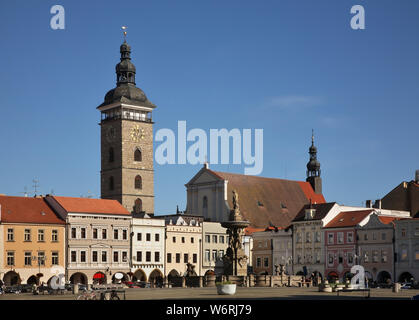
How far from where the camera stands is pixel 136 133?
116 meters

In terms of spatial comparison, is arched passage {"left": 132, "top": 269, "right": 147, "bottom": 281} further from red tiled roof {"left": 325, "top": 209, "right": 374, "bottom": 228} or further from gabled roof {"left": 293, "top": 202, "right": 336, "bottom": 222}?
red tiled roof {"left": 325, "top": 209, "right": 374, "bottom": 228}

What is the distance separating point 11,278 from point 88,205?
1293 centimetres

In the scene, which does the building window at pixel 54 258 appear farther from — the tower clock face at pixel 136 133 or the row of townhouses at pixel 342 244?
the tower clock face at pixel 136 133

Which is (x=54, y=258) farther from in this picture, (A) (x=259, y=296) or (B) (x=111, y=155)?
(A) (x=259, y=296)

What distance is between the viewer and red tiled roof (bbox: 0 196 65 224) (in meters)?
82.9

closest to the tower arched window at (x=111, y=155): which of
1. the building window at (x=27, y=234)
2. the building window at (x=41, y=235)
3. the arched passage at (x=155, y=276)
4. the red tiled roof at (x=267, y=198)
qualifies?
the red tiled roof at (x=267, y=198)

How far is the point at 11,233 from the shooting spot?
8175 cm

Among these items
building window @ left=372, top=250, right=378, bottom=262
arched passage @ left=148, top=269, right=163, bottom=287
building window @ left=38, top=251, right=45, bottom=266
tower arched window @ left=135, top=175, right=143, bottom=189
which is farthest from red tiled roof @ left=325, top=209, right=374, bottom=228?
building window @ left=38, top=251, right=45, bottom=266

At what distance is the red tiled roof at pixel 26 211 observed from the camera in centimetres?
8288

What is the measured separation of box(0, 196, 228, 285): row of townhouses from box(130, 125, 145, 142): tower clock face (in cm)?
1855

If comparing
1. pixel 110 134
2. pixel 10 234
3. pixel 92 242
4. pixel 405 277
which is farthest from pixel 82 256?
pixel 405 277
